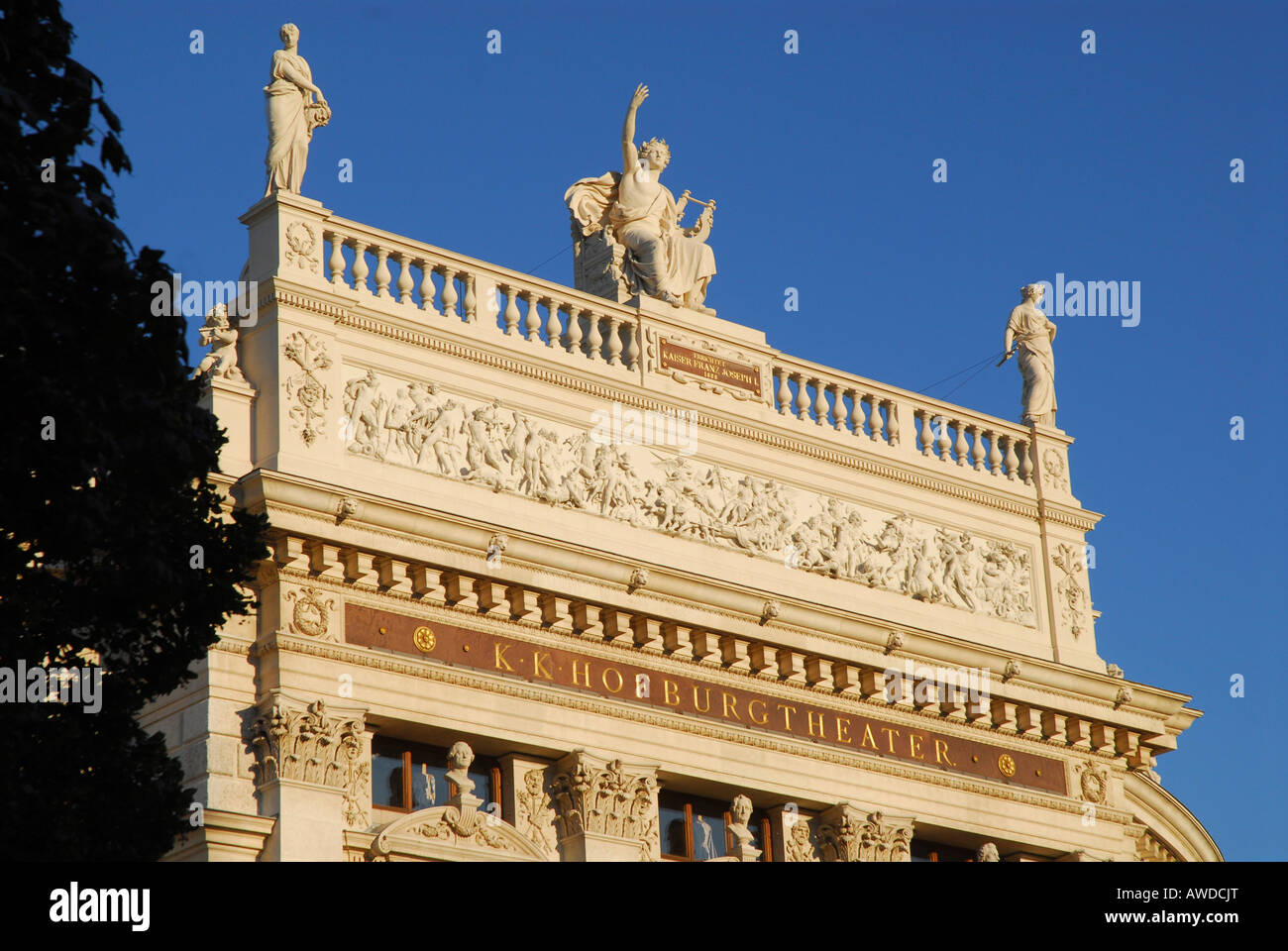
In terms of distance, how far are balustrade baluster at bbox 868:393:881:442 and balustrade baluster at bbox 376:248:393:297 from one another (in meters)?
6.94

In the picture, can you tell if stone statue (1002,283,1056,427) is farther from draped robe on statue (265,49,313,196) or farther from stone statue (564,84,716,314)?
draped robe on statue (265,49,313,196)

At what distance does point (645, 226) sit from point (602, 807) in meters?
7.54

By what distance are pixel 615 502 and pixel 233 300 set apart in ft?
15.6

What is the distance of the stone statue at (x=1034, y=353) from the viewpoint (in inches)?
1304

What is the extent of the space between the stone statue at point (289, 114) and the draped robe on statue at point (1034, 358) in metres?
10.5

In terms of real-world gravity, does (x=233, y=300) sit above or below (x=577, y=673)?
above

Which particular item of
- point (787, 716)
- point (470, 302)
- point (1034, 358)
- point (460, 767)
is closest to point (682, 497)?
point (787, 716)

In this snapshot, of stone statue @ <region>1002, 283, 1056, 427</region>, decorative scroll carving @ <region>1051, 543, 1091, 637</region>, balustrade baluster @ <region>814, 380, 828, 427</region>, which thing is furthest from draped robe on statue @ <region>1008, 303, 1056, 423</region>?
balustrade baluster @ <region>814, 380, 828, 427</region>

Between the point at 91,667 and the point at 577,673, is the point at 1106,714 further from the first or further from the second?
the point at 91,667

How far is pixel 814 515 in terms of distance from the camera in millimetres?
29891

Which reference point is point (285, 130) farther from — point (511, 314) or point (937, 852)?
point (937, 852)
